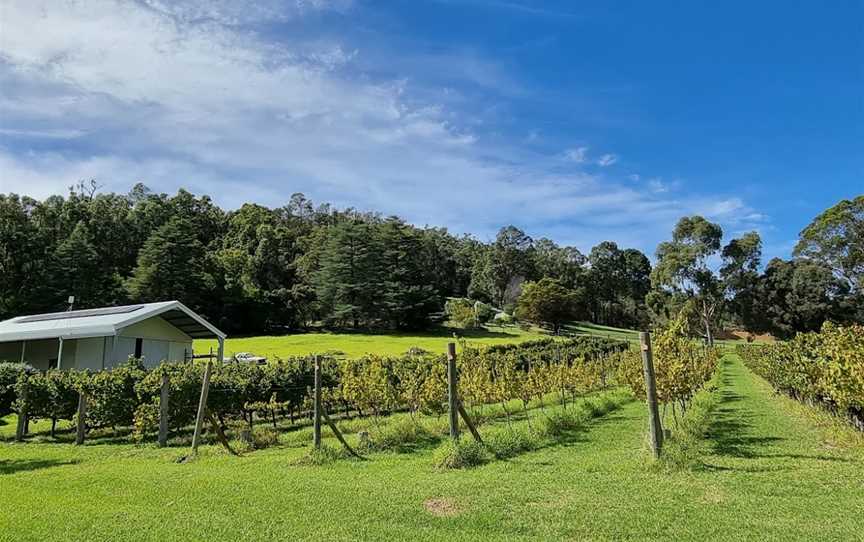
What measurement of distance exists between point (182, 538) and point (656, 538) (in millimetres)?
4224

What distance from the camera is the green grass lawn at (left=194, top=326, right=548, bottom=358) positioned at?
125 feet

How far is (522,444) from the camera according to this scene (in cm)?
894

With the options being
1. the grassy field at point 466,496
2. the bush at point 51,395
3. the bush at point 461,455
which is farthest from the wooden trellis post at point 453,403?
the bush at point 51,395

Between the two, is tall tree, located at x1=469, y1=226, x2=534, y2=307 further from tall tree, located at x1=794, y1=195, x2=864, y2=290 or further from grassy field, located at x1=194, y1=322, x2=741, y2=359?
tall tree, located at x1=794, y1=195, x2=864, y2=290

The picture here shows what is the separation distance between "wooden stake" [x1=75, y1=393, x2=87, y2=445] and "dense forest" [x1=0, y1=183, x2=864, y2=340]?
42.0 m

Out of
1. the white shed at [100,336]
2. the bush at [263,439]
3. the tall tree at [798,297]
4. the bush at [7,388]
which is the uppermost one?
the tall tree at [798,297]

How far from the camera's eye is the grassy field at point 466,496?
4891mm

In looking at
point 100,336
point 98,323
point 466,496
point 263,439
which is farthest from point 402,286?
point 466,496

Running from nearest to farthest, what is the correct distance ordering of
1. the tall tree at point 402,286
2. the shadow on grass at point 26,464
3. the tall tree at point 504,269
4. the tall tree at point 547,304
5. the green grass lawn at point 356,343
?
the shadow on grass at point 26,464 < the green grass lawn at point 356,343 < the tall tree at point 402,286 < the tall tree at point 547,304 < the tall tree at point 504,269

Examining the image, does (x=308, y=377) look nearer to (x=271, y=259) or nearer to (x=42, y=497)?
(x=42, y=497)

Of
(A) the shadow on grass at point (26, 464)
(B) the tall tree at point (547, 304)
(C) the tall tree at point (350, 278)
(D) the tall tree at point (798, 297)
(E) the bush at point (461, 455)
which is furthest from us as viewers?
(B) the tall tree at point (547, 304)

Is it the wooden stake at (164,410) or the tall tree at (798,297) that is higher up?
the tall tree at (798,297)

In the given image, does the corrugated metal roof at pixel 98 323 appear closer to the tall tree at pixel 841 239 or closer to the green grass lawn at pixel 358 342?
the green grass lawn at pixel 358 342

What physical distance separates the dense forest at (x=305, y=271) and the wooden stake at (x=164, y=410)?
4370 cm
